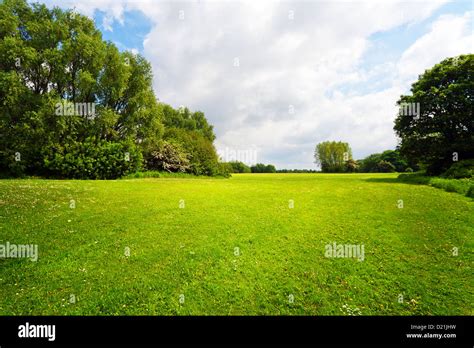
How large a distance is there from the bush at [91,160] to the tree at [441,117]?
39.6 m

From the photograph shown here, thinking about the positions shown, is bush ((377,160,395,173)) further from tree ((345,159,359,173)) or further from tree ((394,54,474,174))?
tree ((394,54,474,174))

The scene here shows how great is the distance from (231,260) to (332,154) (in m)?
96.9

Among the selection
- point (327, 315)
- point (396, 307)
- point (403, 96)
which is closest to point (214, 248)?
point (327, 315)

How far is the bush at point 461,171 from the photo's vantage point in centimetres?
2117

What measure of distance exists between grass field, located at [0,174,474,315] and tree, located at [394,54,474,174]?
56.2 ft

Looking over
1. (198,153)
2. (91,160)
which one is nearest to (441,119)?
(198,153)

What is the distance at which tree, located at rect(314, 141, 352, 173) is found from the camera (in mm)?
91625

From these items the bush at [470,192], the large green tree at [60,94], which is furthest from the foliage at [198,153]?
the bush at [470,192]

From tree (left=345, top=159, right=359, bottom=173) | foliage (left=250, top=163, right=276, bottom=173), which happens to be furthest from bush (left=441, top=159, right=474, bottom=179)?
foliage (left=250, top=163, right=276, bottom=173)

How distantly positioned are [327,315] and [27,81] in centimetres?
3833

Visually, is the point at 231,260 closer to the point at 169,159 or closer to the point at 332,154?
the point at 169,159

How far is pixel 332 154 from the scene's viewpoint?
9500cm

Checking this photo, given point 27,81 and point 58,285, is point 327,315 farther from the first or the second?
point 27,81

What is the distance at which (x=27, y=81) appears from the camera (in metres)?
26.9
